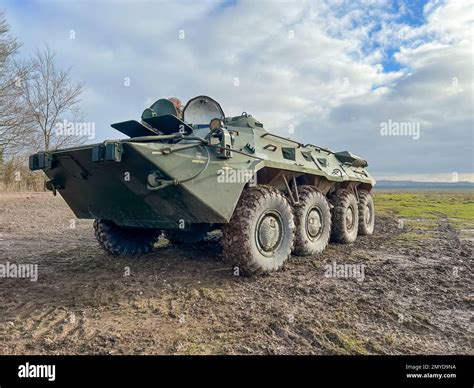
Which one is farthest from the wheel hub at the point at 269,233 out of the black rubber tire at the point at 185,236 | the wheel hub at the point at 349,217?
the wheel hub at the point at 349,217

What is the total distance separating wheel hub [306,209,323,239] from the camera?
6500 mm

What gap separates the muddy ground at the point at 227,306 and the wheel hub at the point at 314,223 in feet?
1.53

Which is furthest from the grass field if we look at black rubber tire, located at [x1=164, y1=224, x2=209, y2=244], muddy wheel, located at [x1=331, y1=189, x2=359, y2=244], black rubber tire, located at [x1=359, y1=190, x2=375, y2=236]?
black rubber tire, located at [x1=164, y1=224, x2=209, y2=244]

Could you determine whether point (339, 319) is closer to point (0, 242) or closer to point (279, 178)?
point (279, 178)

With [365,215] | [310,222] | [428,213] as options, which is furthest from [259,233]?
[428,213]

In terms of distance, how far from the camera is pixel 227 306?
3975 mm

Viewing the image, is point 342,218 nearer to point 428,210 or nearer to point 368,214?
point 368,214

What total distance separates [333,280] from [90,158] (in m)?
3.12

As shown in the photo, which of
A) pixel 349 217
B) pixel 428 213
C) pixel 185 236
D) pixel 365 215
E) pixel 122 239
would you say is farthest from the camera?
pixel 428 213

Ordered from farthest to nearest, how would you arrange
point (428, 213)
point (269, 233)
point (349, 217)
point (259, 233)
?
point (428, 213) < point (349, 217) < point (269, 233) < point (259, 233)

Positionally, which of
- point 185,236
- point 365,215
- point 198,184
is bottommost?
point 185,236

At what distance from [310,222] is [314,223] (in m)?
0.13

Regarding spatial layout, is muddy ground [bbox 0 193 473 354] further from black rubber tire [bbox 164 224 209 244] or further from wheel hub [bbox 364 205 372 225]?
wheel hub [bbox 364 205 372 225]
